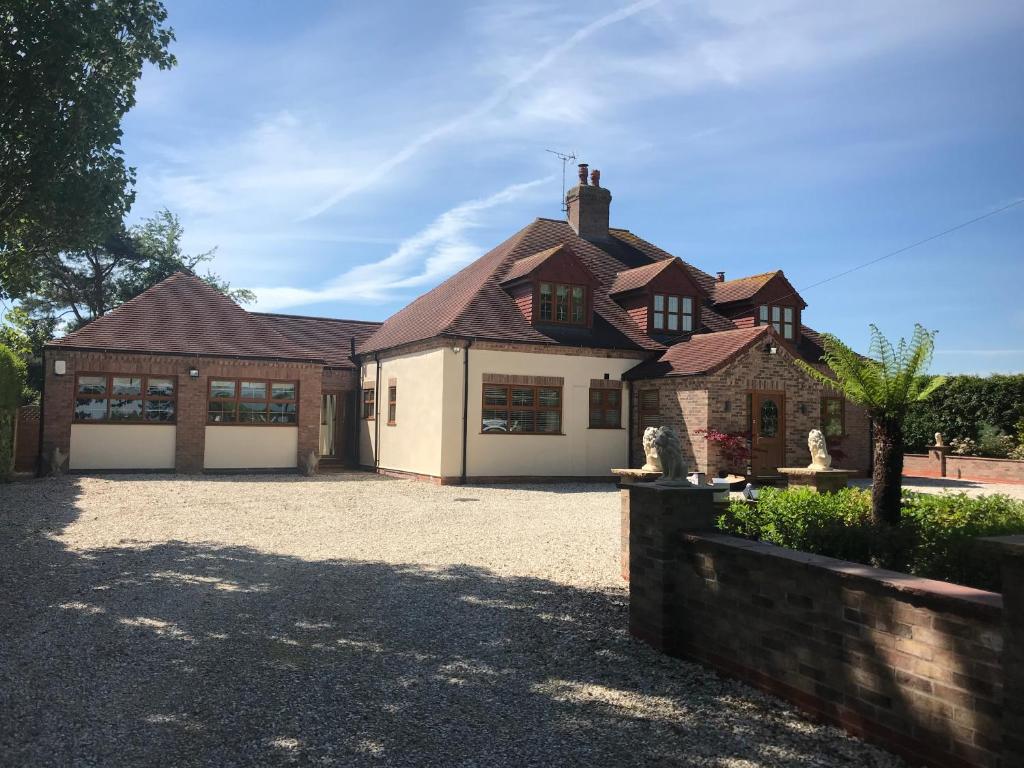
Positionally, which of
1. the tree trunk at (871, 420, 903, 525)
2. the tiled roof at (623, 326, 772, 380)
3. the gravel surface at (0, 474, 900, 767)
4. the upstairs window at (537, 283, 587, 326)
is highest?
the upstairs window at (537, 283, 587, 326)

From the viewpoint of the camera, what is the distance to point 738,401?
18.9 metres

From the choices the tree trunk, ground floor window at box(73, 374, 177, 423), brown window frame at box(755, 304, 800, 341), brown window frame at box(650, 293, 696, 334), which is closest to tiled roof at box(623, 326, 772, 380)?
brown window frame at box(650, 293, 696, 334)

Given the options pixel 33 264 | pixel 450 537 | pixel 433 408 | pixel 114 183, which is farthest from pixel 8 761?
pixel 433 408

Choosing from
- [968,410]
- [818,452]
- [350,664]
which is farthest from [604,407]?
[350,664]

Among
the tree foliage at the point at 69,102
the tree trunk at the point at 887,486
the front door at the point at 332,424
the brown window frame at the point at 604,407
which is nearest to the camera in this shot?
the tree trunk at the point at 887,486

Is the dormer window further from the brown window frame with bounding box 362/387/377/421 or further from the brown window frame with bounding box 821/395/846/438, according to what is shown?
the brown window frame with bounding box 362/387/377/421

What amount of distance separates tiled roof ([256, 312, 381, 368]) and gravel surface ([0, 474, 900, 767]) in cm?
1563

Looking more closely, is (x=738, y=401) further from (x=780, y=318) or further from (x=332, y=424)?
(x=332, y=424)

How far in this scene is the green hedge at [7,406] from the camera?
16.8 meters

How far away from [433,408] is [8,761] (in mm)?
15757

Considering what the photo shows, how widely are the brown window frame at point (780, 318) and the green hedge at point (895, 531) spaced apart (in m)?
16.1

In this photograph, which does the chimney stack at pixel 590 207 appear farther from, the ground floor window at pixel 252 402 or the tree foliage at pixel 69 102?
the tree foliage at pixel 69 102

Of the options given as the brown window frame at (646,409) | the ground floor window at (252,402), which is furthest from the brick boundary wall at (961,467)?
the ground floor window at (252,402)

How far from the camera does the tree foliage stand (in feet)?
30.8
